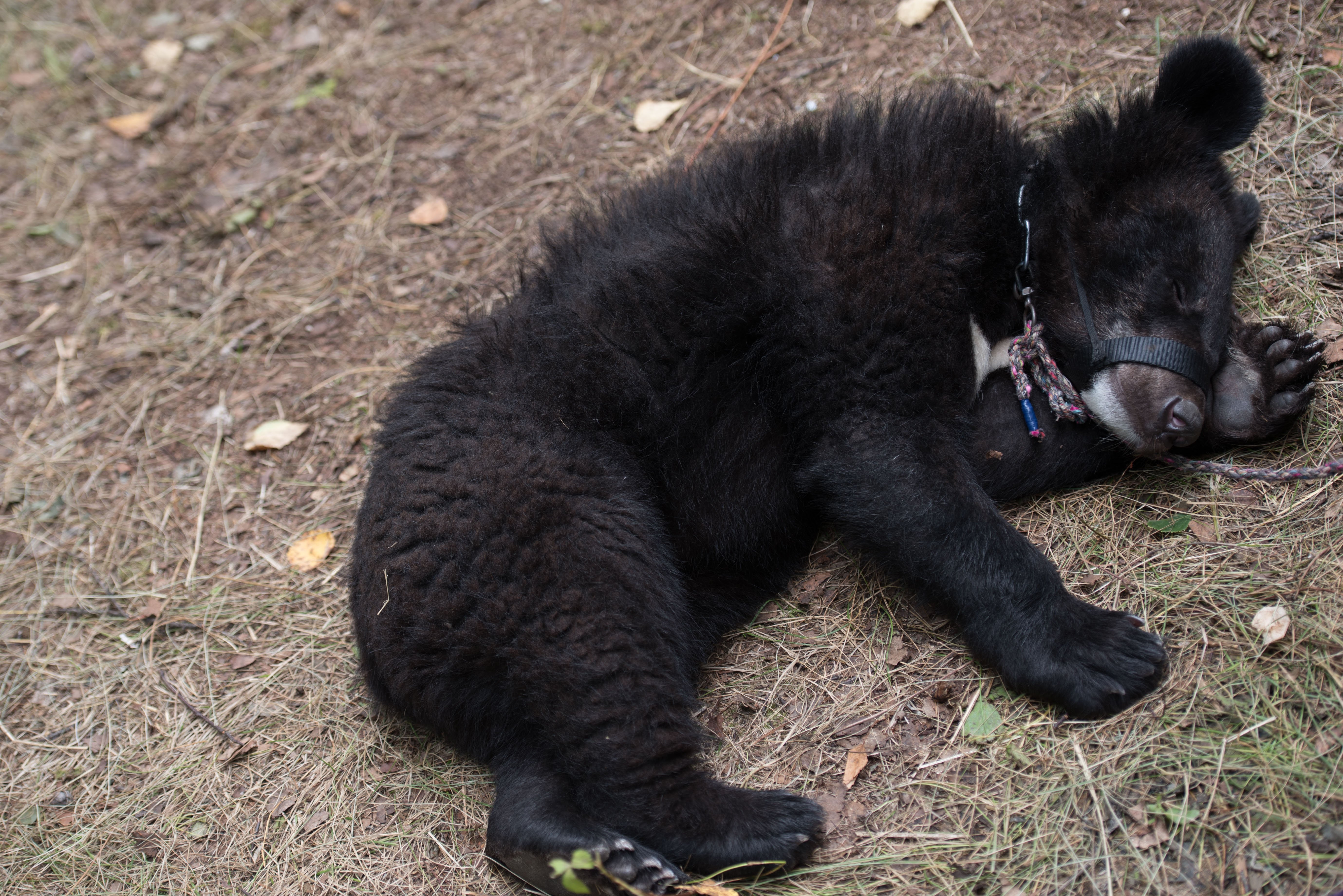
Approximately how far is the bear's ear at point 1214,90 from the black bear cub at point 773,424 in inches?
0.4

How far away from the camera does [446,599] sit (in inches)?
117

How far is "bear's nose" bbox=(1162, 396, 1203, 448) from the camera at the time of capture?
313cm

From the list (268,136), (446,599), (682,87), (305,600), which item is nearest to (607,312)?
(446,599)

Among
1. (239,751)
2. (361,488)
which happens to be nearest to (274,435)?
(361,488)

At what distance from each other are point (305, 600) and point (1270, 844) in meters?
3.45

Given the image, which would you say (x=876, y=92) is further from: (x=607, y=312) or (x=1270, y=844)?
(x=1270, y=844)

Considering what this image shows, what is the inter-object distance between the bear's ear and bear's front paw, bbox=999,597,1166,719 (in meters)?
1.85

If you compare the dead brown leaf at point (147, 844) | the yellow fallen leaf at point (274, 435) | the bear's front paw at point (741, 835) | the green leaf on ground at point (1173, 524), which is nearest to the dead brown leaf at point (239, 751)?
the dead brown leaf at point (147, 844)

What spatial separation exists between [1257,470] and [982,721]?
1.30m

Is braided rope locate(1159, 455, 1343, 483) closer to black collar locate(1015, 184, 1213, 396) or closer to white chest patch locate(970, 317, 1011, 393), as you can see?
black collar locate(1015, 184, 1213, 396)

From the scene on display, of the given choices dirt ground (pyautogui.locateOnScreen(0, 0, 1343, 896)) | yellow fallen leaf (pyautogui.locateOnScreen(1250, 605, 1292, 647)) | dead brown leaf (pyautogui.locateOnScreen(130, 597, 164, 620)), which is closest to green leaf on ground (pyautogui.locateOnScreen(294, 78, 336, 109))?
dirt ground (pyautogui.locateOnScreen(0, 0, 1343, 896))

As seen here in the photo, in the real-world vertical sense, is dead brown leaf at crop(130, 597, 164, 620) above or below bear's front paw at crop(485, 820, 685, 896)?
below

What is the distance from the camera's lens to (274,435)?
4434 millimetres

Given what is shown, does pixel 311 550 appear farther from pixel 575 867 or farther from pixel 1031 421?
pixel 1031 421
